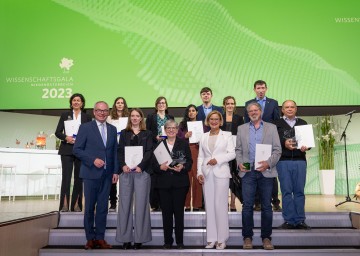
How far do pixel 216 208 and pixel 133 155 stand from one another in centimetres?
95

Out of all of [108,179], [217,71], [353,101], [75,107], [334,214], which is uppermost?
[217,71]

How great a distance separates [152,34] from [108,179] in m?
4.03

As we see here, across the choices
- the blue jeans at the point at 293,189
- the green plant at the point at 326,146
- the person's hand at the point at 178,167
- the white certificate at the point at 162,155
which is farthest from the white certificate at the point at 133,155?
the green plant at the point at 326,146

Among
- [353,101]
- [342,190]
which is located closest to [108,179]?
[353,101]

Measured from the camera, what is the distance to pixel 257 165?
11.9 feet

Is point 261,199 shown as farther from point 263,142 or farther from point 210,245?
point 210,245

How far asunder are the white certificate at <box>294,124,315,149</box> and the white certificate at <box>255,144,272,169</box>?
1.61 ft

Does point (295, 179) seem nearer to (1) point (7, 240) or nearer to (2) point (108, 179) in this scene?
(2) point (108, 179)

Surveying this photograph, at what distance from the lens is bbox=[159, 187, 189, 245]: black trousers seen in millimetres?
3744

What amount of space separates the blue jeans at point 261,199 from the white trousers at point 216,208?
0.18 meters

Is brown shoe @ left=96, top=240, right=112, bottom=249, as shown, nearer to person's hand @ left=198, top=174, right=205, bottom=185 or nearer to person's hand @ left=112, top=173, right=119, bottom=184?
person's hand @ left=112, top=173, right=119, bottom=184

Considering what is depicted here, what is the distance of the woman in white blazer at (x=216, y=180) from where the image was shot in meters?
3.75

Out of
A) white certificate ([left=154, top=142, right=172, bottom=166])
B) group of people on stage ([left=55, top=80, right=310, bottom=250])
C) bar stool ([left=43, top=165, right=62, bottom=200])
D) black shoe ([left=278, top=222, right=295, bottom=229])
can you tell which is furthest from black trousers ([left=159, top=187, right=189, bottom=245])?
bar stool ([left=43, top=165, right=62, bottom=200])

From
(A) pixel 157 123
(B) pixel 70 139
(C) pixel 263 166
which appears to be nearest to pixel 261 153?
(C) pixel 263 166
